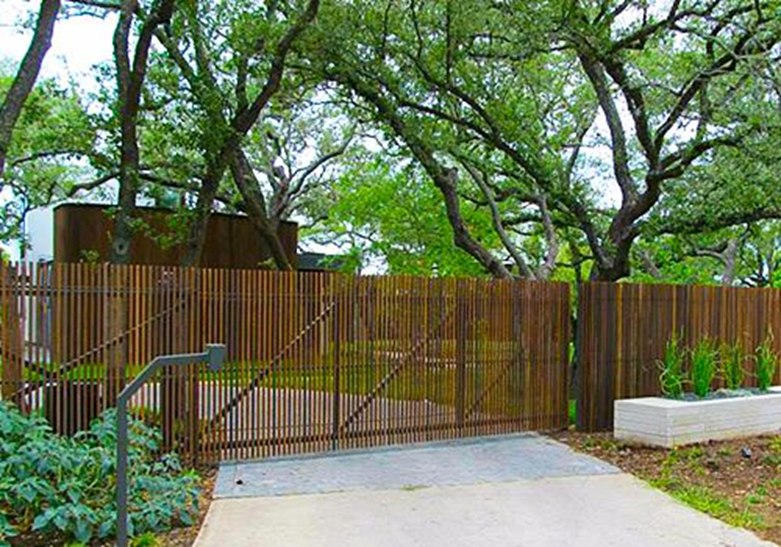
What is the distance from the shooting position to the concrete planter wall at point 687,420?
7984 mm

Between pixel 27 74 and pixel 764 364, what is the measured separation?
9.47 meters

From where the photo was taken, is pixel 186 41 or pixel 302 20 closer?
pixel 302 20

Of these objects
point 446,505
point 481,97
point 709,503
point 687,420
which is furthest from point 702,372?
point 481,97

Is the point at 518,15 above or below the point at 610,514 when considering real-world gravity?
above

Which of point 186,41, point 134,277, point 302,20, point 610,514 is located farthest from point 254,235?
point 610,514

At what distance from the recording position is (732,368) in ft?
31.4

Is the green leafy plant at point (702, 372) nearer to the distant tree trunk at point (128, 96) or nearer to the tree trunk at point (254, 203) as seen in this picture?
the tree trunk at point (254, 203)

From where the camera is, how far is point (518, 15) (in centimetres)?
937

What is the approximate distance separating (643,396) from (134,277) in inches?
259

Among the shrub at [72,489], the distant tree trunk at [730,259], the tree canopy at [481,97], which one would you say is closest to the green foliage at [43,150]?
the tree canopy at [481,97]

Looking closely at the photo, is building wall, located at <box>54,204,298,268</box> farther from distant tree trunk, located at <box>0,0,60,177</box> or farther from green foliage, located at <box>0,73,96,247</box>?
distant tree trunk, located at <box>0,0,60,177</box>

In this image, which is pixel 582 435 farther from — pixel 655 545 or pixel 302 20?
pixel 302 20

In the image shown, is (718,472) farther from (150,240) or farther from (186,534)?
(150,240)

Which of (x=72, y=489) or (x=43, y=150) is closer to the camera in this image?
(x=72, y=489)
